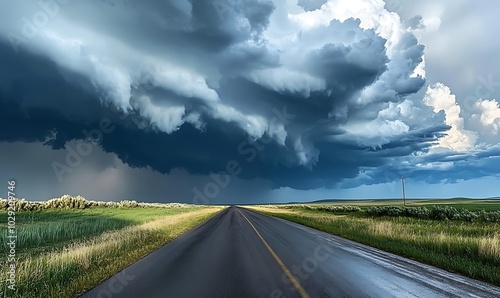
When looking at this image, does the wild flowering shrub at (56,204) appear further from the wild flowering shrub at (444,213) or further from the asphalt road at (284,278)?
the wild flowering shrub at (444,213)

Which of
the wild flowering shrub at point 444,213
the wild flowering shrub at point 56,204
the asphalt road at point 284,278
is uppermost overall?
the wild flowering shrub at point 56,204

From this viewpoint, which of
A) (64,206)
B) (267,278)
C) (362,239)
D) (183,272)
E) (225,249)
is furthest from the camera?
(64,206)

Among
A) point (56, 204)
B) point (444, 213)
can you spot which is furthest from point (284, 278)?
point (56, 204)

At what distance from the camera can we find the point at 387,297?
6418mm

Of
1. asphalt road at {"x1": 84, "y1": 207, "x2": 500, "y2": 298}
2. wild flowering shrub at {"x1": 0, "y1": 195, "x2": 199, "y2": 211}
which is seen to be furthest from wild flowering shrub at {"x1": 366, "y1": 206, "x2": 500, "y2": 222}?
wild flowering shrub at {"x1": 0, "y1": 195, "x2": 199, "y2": 211}

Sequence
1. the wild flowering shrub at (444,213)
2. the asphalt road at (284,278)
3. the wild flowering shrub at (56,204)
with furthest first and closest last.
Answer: the wild flowering shrub at (56,204)
the wild flowering shrub at (444,213)
the asphalt road at (284,278)

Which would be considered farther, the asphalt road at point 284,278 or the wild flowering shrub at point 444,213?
the wild flowering shrub at point 444,213

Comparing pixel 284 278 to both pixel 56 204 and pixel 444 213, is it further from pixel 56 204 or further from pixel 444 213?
pixel 56 204

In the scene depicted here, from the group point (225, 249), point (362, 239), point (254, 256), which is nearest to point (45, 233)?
point (225, 249)

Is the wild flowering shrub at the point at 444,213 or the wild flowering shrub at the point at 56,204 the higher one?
the wild flowering shrub at the point at 56,204

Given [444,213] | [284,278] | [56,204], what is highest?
[56,204]

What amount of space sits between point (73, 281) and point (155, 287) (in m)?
2.54

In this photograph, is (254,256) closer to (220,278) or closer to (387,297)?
(220,278)

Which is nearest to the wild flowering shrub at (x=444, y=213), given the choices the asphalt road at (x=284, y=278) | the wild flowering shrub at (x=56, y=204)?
the asphalt road at (x=284, y=278)
